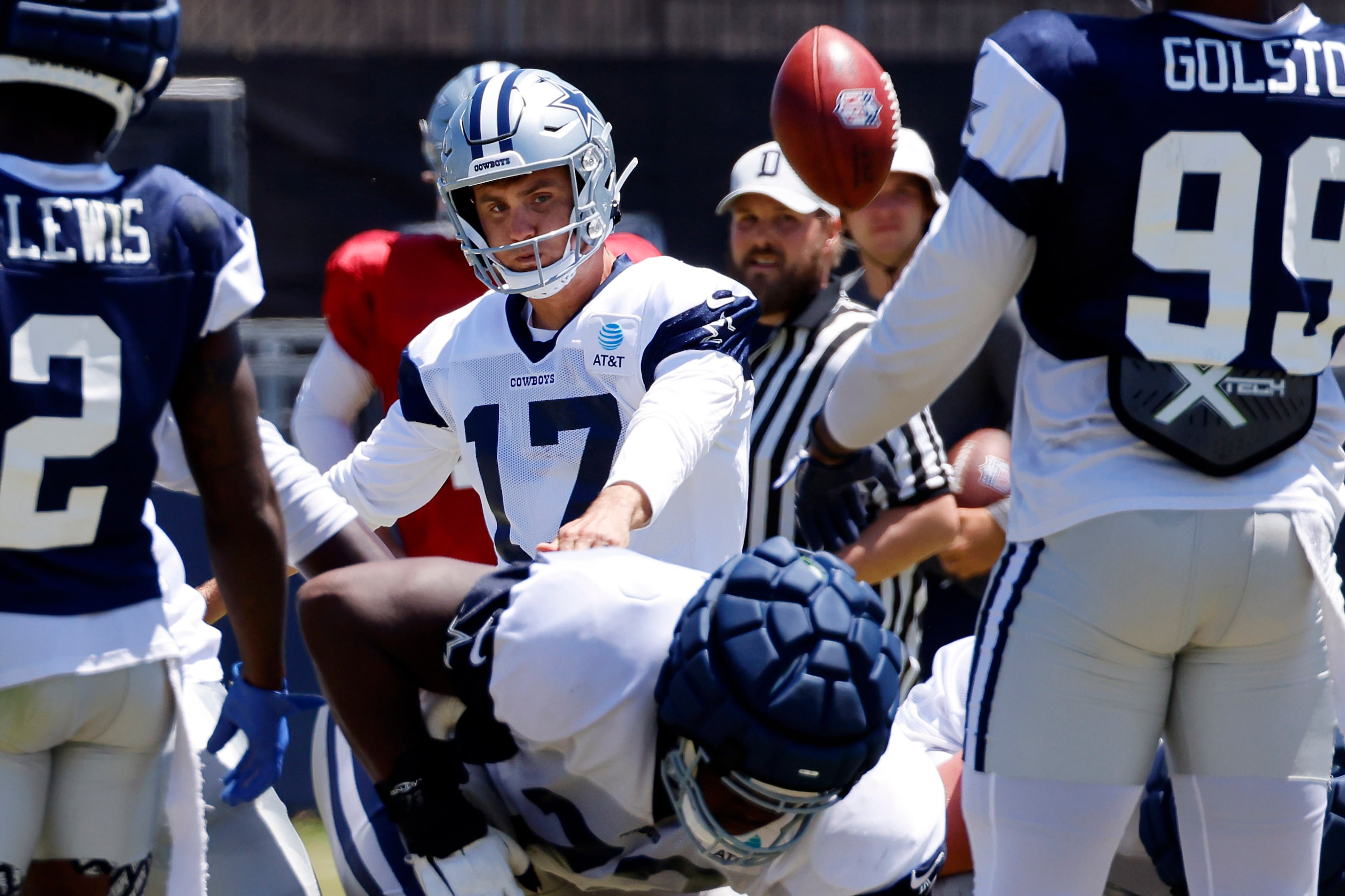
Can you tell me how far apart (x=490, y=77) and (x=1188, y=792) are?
1618 mm

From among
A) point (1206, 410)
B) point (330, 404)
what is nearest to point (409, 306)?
point (330, 404)

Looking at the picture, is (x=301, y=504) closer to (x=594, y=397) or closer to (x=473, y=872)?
(x=594, y=397)

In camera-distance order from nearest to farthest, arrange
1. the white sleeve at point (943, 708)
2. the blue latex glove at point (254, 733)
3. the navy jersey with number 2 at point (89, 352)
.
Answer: the navy jersey with number 2 at point (89, 352) < the blue latex glove at point (254, 733) < the white sleeve at point (943, 708)

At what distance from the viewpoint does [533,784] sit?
7.35ft

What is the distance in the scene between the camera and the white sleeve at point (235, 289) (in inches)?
92.0

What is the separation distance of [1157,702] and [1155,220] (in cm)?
65

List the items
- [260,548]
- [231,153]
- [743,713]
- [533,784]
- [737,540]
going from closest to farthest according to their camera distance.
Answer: [743,713] < [533,784] < [260,548] < [737,540] < [231,153]

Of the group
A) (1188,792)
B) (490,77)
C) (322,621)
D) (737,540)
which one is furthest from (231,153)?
(1188,792)

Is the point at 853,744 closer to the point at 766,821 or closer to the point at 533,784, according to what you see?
the point at 766,821

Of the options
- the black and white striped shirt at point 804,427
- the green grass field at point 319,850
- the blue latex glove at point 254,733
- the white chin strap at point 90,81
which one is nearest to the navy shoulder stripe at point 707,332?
the blue latex glove at point 254,733

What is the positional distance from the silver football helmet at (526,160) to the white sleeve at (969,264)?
537 mm

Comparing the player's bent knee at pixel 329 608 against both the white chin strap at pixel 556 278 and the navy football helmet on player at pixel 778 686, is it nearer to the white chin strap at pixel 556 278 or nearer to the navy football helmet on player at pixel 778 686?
the navy football helmet on player at pixel 778 686

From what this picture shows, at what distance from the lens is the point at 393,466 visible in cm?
302

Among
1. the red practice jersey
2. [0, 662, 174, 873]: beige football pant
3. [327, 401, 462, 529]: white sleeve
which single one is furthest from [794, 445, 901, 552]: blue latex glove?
the red practice jersey
